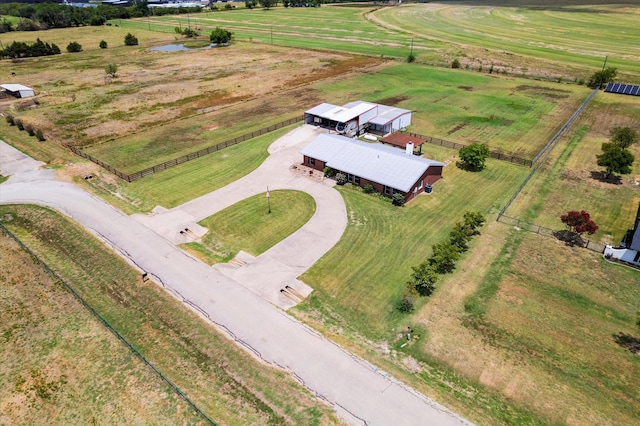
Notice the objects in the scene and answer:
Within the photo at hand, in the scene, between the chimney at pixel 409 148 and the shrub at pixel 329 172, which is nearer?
the shrub at pixel 329 172

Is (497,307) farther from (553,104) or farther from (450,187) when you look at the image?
(553,104)

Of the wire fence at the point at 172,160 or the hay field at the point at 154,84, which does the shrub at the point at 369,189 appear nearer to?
the wire fence at the point at 172,160

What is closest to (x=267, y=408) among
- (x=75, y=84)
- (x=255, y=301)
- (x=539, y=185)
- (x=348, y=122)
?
(x=255, y=301)

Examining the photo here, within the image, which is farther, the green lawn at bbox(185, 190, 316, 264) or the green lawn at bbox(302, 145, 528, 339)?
the green lawn at bbox(185, 190, 316, 264)

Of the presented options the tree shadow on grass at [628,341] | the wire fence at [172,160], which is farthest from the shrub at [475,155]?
the wire fence at [172,160]

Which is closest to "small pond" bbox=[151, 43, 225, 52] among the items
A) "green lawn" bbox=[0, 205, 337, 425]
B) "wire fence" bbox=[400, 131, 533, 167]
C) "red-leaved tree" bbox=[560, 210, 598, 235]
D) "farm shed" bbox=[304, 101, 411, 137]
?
"farm shed" bbox=[304, 101, 411, 137]

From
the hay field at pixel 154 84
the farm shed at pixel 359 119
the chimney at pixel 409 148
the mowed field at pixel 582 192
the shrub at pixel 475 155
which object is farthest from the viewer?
the hay field at pixel 154 84

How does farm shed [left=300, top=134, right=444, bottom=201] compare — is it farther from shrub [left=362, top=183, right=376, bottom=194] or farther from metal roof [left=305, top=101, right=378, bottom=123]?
metal roof [left=305, top=101, right=378, bottom=123]
